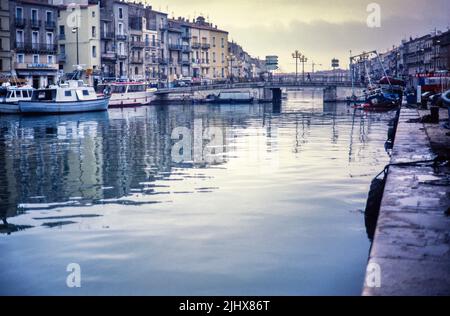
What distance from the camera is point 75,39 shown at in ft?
256

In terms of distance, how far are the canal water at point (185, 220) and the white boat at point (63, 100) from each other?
30.5 m

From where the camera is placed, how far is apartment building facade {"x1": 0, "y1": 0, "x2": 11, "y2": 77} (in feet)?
215

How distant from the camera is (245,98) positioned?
88.2 m

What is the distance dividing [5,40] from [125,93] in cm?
1482

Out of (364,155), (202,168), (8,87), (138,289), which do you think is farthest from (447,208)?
(8,87)

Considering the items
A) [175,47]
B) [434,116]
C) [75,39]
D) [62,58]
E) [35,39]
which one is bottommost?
[434,116]

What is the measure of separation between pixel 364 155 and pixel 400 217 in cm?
1643

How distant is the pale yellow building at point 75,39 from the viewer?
77.4 meters

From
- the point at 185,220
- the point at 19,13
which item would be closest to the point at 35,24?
the point at 19,13

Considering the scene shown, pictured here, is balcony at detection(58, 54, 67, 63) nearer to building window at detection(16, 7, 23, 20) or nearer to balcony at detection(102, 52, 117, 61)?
balcony at detection(102, 52, 117, 61)

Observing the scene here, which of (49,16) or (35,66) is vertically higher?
(49,16)

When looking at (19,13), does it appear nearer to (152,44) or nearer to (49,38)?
(49,38)

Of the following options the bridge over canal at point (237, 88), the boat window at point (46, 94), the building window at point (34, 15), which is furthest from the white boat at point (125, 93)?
the boat window at point (46, 94)

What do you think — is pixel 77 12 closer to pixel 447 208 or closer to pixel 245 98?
pixel 245 98
